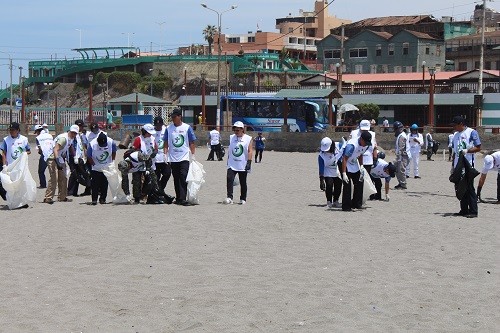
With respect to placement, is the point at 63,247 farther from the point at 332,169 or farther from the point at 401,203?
the point at 401,203

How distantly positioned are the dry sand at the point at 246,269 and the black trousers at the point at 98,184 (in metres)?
0.58

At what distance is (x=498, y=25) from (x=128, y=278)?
105 m

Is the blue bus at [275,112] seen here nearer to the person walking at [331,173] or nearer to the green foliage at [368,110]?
the green foliage at [368,110]

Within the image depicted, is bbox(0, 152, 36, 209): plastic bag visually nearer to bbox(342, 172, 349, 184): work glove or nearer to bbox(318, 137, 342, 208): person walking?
bbox(318, 137, 342, 208): person walking

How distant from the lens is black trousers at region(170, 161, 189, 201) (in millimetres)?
16875

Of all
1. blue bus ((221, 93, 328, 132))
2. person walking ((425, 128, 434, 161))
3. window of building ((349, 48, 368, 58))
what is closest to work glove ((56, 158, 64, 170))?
person walking ((425, 128, 434, 161))

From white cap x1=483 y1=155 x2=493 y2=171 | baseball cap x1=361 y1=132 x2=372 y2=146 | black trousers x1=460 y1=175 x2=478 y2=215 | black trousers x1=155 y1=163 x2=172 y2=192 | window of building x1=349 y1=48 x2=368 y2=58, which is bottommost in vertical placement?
black trousers x1=460 y1=175 x2=478 y2=215

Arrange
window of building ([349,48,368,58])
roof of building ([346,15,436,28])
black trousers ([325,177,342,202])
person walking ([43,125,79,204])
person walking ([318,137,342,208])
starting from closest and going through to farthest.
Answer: person walking ([318,137,342,208])
black trousers ([325,177,342,202])
person walking ([43,125,79,204])
window of building ([349,48,368,58])
roof of building ([346,15,436,28])

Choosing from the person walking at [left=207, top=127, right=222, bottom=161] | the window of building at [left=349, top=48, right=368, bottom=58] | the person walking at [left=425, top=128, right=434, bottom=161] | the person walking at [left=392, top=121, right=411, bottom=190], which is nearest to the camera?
the person walking at [left=392, top=121, right=411, bottom=190]

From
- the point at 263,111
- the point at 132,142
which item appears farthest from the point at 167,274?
the point at 263,111

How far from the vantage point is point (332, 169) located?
1645 cm

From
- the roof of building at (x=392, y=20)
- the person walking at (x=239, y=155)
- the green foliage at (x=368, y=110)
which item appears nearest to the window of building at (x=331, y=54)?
the roof of building at (x=392, y=20)

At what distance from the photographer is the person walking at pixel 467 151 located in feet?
50.3

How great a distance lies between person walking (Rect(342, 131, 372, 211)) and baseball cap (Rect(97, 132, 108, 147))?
4518 mm
